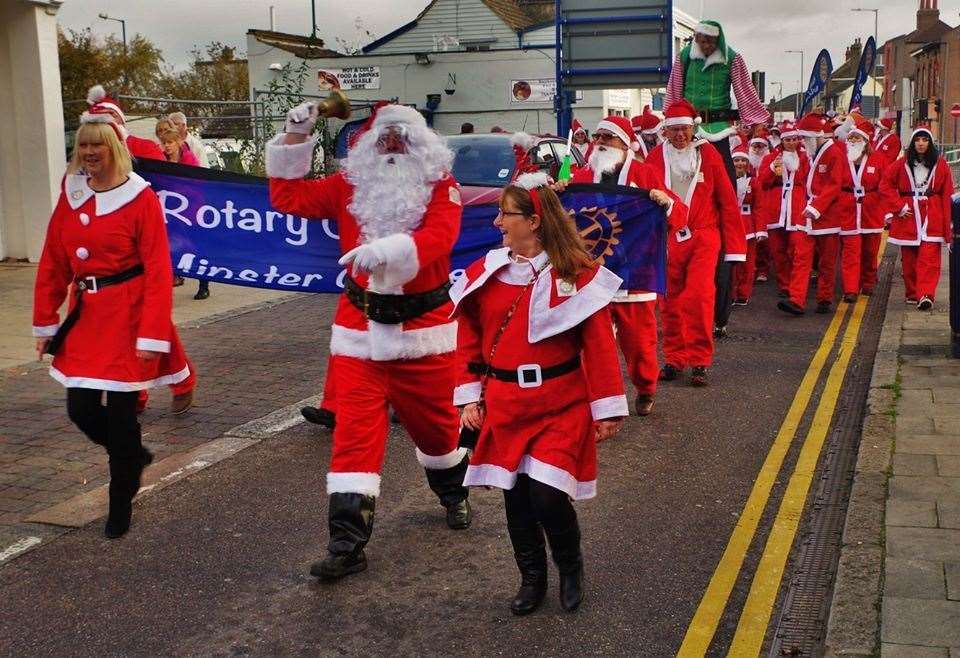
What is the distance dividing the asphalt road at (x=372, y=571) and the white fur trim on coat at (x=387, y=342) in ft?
2.98

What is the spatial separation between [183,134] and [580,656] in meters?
9.32

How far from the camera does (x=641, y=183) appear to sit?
8.03m

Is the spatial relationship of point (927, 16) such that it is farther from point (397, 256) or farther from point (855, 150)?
point (397, 256)

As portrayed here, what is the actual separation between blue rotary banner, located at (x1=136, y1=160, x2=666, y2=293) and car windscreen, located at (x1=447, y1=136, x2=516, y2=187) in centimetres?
409

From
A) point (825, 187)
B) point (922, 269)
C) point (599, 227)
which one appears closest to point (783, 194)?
point (825, 187)

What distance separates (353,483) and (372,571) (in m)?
0.45

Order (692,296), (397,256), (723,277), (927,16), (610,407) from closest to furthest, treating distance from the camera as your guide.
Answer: (610,407), (397,256), (692,296), (723,277), (927,16)

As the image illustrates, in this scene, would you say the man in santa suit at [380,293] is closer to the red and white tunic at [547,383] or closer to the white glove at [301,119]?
the white glove at [301,119]

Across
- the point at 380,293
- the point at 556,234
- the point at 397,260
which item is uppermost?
the point at 556,234

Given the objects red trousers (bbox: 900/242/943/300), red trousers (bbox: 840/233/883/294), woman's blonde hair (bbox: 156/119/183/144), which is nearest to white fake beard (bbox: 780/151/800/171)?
red trousers (bbox: 840/233/883/294)

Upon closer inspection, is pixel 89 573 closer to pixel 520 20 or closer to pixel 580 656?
pixel 580 656

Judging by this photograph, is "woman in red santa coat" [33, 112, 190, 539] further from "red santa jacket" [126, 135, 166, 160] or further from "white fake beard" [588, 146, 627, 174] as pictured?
"red santa jacket" [126, 135, 166, 160]

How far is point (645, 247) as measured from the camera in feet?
25.0

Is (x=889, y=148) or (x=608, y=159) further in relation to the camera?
(x=889, y=148)
